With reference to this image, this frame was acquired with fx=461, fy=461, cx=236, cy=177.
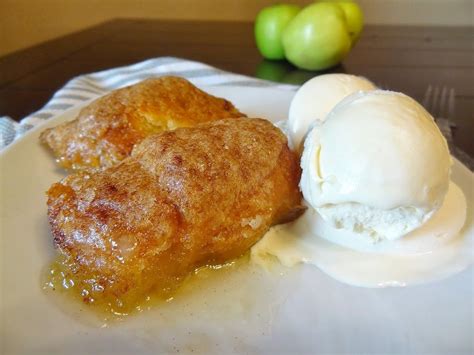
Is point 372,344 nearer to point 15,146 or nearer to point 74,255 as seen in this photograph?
point 74,255

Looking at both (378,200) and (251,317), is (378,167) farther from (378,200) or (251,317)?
(251,317)

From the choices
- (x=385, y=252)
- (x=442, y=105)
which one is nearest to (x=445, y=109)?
(x=442, y=105)

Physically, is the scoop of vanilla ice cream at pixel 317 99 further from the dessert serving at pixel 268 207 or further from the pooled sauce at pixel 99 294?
the pooled sauce at pixel 99 294

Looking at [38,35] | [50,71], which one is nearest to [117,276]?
[50,71]

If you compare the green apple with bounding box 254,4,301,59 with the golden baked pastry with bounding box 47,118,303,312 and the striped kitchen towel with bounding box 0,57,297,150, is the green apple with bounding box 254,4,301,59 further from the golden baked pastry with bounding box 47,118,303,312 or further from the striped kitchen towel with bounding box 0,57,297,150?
the golden baked pastry with bounding box 47,118,303,312

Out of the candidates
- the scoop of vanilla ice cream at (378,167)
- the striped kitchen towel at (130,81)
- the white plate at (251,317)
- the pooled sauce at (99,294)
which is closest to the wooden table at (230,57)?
the striped kitchen towel at (130,81)
